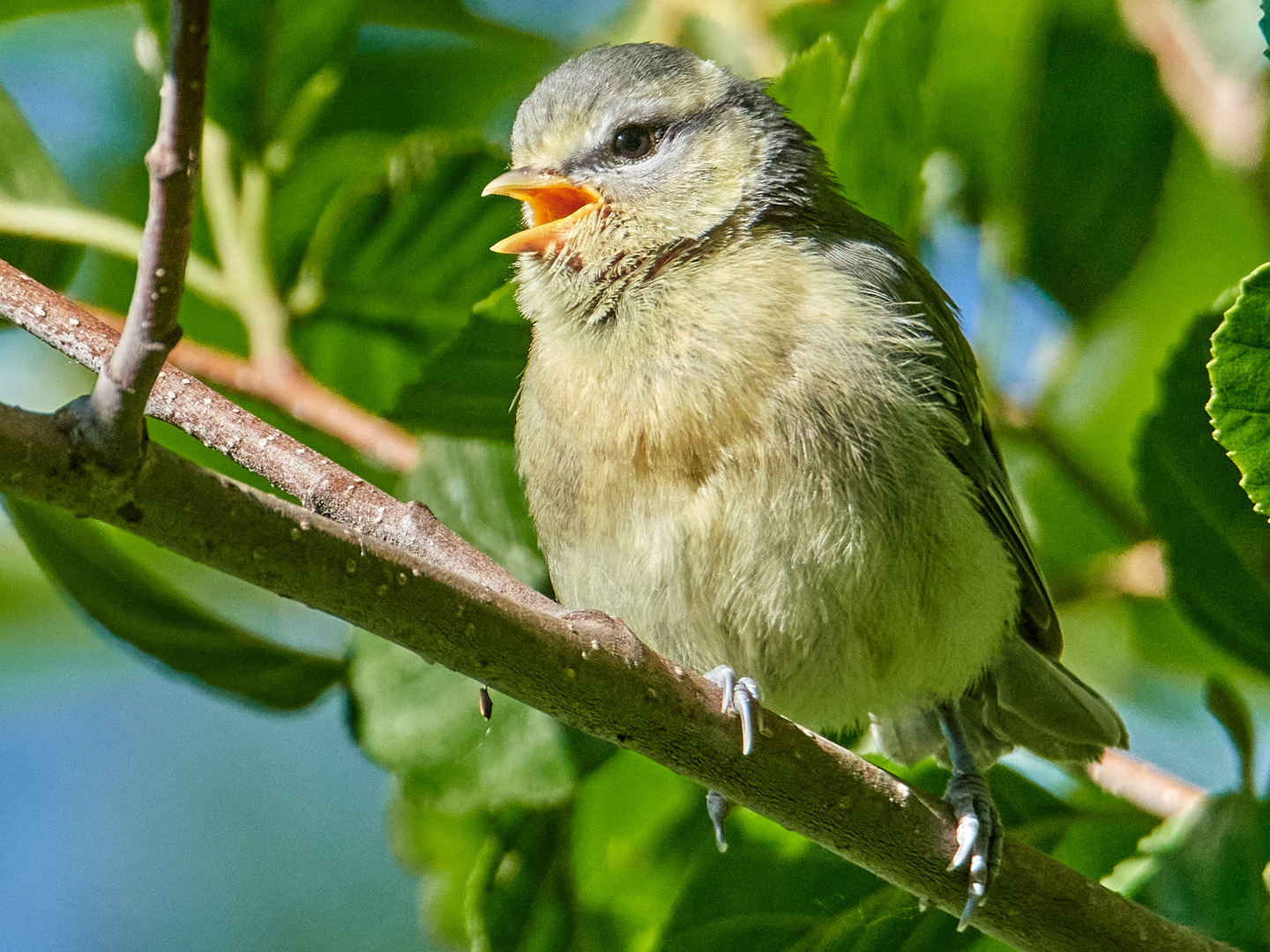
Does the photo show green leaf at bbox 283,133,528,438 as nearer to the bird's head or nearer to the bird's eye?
the bird's head

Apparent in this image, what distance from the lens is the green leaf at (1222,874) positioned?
229 centimetres

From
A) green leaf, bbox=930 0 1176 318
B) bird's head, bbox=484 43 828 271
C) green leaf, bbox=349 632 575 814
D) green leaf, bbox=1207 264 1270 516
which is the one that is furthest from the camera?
green leaf, bbox=930 0 1176 318

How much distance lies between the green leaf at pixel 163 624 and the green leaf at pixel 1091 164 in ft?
Answer: 6.43

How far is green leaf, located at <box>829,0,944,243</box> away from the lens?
8.42ft

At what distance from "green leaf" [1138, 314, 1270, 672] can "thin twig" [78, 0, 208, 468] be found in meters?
1.84

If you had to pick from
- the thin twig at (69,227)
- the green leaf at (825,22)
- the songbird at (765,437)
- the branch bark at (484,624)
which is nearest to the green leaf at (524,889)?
the songbird at (765,437)

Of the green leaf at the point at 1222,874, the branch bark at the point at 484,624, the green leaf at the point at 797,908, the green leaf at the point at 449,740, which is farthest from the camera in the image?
the green leaf at the point at 449,740

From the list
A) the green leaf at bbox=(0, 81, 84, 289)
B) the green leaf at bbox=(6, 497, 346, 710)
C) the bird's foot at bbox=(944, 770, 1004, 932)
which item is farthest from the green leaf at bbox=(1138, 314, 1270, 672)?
the green leaf at bbox=(0, 81, 84, 289)

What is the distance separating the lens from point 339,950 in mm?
5285

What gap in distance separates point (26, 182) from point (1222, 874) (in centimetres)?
266

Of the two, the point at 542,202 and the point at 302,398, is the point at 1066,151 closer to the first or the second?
the point at 542,202

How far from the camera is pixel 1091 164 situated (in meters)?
3.37

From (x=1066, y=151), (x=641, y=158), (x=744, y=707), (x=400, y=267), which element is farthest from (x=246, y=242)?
(x=1066, y=151)

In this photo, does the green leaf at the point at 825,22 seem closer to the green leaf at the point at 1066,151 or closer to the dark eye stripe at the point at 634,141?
the green leaf at the point at 1066,151
